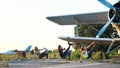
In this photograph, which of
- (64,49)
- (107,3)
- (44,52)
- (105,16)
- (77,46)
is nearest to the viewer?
(107,3)

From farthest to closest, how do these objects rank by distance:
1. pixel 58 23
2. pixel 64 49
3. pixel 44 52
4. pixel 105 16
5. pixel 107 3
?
pixel 44 52
pixel 64 49
pixel 58 23
pixel 105 16
pixel 107 3

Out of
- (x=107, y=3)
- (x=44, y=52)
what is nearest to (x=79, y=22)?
(x=107, y=3)

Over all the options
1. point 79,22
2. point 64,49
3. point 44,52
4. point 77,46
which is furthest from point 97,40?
point 77,46

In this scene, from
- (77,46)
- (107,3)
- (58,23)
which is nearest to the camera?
(107,3)

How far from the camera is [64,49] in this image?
97.1 ft

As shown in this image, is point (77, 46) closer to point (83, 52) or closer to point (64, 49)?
point (64, 49)

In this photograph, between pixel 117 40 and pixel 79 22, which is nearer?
pixel 117 40

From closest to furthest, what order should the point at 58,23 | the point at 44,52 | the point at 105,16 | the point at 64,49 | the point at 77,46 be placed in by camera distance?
the point at 105,16 → the point at 58,23 → the point at 64,49 → the point at 44,52 → the point at 77,46

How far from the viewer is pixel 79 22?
2689 cm

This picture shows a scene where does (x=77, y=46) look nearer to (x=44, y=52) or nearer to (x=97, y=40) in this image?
(x=44, y=52)

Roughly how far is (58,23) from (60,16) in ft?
4.39

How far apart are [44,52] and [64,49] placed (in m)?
6.55

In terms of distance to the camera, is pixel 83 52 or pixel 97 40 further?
pixel 83 52

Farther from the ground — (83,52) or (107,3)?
(107,3)
